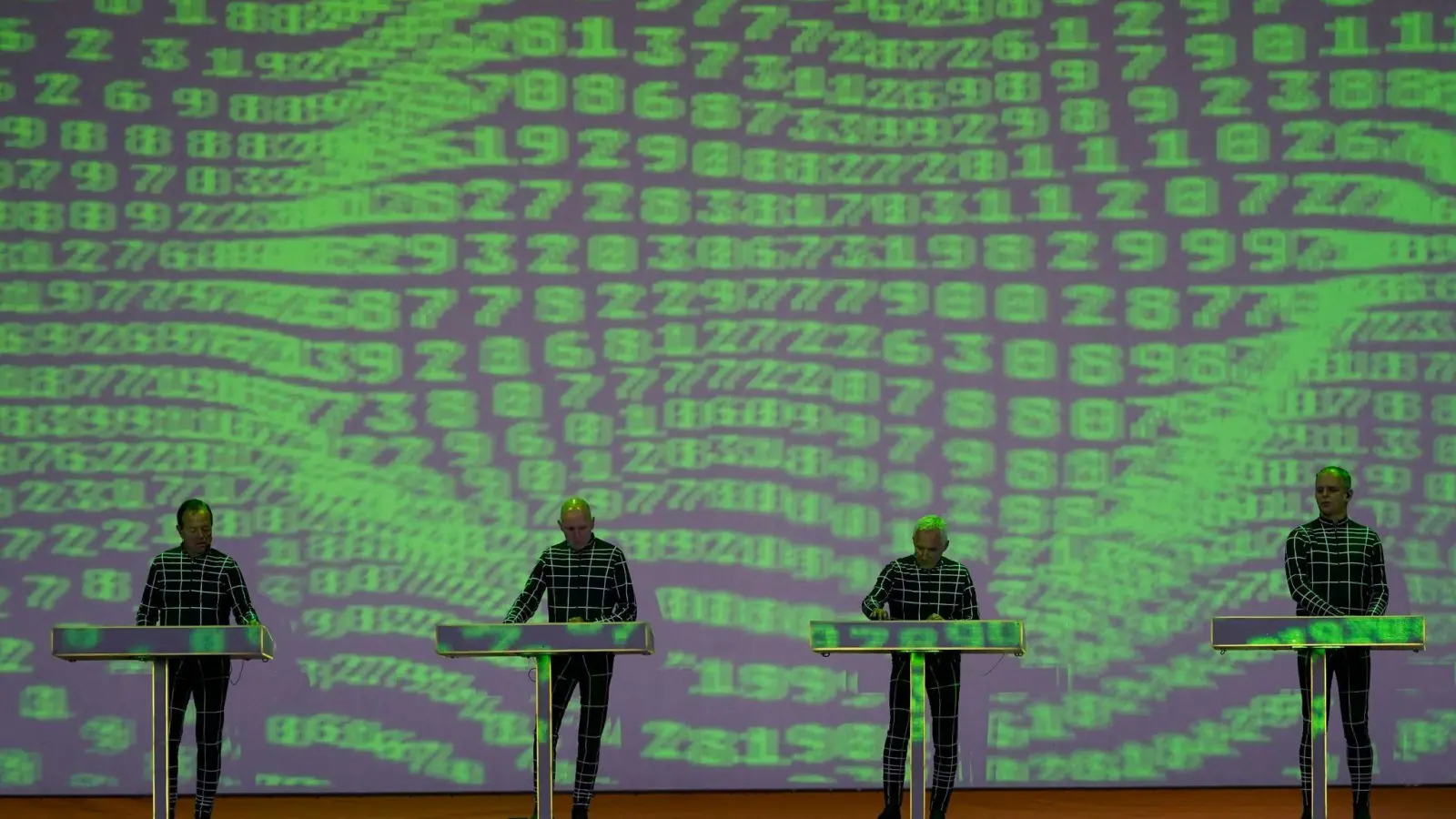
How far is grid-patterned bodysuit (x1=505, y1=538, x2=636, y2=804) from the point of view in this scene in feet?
24.6

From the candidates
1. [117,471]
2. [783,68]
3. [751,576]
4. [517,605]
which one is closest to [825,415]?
[751,576]

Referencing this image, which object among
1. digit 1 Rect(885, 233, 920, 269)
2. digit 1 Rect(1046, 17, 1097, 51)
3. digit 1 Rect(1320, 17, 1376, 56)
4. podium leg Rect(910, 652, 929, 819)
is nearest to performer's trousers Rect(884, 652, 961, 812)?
podium leg Rect(910, 652, 929, 819)

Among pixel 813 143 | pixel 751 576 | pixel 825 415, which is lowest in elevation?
pixel 751 576

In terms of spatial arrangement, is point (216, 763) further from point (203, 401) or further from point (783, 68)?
point (783, 68)

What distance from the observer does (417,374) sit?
30.7ft

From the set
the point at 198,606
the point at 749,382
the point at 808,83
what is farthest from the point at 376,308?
the point at 198,606

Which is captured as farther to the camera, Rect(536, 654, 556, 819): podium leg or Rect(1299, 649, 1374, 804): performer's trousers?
Rect(1299, 649, 1374, 804): performer's trousers

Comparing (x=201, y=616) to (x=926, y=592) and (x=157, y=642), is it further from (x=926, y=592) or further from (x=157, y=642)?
(x=926, y=592)

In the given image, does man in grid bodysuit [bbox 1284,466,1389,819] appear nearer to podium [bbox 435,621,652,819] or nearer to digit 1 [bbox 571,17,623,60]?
podium [bbox 435,621,652,819]

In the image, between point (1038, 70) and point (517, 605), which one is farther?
point (1038, 70)

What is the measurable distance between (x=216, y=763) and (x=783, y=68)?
3991 mm

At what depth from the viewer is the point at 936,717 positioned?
7711 mm

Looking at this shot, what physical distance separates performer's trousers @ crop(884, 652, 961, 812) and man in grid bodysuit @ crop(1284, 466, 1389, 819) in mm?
1209

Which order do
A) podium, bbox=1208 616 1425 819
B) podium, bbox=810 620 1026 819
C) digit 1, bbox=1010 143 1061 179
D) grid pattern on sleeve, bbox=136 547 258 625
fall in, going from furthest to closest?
digit 1, bbox=1010 143 1061 179 → grid pattern on sleeve, bbox=136 547 258 625 → podium, bbox=810 620 1026 819 → podium, bbox=1208 616 1425 819
